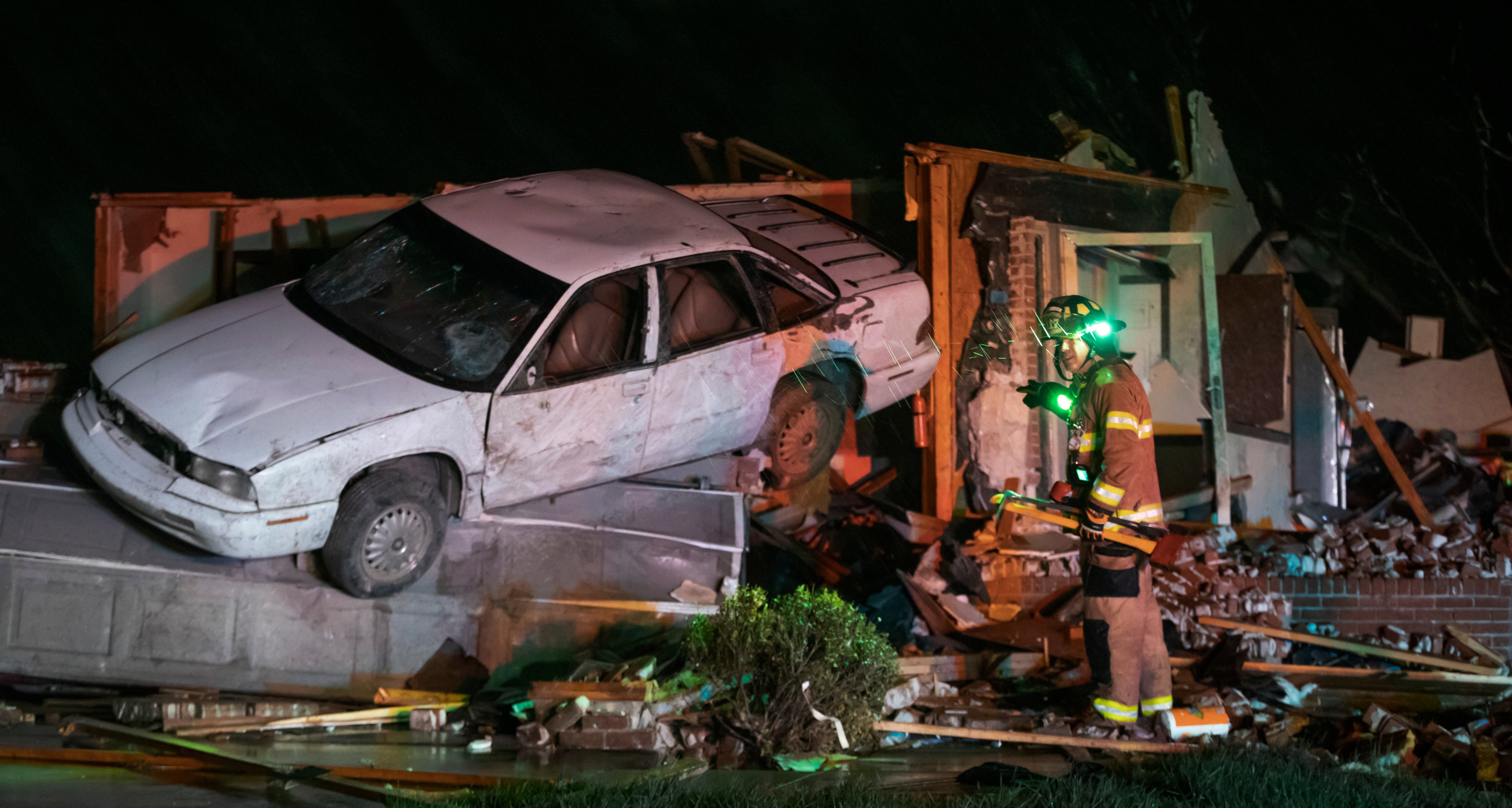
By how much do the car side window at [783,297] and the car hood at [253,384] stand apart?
1.75 m

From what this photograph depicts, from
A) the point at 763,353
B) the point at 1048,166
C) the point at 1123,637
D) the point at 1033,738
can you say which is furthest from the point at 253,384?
the point at 1048,166

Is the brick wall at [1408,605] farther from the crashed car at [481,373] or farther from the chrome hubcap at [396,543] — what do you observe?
the chrome hubcap at [396,543]

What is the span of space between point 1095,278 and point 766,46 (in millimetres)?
7198

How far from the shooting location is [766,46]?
12766mm

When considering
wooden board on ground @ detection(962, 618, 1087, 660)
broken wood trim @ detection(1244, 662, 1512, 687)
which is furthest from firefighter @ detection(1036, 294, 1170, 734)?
broken wood trim @ detection(1244, 662, 1512, 687)

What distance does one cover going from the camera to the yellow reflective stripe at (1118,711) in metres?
4.50

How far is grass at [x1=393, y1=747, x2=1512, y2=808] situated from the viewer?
3.44m

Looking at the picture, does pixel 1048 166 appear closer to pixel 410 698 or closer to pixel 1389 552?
pixel 1389 552

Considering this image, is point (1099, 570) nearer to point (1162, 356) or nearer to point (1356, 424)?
point (1162, 356)

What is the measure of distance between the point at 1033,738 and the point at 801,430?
212cm

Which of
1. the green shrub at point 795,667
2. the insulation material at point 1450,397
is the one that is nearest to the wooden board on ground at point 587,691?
the green shrub at point 795,667

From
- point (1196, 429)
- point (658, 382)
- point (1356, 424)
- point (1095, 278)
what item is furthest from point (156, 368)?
point (1356, 424)

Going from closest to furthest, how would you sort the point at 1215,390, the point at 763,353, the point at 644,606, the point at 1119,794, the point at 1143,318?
the point at 1119,794
the point at 644,606
the point at 763,353
the point at 1215,390
the point at 1143,318

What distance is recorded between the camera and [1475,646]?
20.0ft
